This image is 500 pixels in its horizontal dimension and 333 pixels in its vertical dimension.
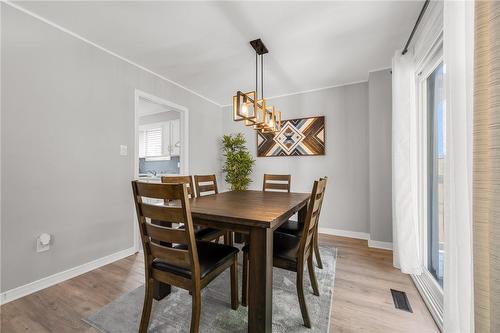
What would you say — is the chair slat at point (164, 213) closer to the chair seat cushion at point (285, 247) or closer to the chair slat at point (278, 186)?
the chair seat cushion at point (285, 247)

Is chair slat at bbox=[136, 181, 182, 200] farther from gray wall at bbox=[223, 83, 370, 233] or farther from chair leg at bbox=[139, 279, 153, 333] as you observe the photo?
gray wall at bbox=[223, 83, 370, 233]

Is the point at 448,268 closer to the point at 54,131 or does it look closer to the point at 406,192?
the point at 406,192

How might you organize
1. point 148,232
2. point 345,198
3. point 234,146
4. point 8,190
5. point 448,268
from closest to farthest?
point 448,268, point 148,232, point 8,190, point 345,198, point 234,146

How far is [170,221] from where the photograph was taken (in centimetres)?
116

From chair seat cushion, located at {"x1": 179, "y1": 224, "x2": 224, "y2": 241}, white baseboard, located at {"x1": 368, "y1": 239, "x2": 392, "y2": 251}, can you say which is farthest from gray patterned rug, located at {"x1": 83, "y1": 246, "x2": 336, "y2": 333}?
white baseboard, located at {"x1": 368, "y1": 239, "x2": 392, "y2": 251}

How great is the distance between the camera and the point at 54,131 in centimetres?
200

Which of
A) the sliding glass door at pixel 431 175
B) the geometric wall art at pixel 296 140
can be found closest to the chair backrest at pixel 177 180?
the geometric wall art at pixel 296 140

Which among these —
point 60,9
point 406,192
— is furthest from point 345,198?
point 60,9

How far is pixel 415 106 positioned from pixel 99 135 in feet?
11.3

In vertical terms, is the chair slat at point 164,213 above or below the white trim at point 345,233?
above

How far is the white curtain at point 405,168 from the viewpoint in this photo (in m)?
2.01

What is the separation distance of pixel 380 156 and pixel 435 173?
3.22 feet

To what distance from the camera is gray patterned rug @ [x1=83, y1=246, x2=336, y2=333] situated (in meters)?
1.40

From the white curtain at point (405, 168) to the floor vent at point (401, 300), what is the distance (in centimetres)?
31
